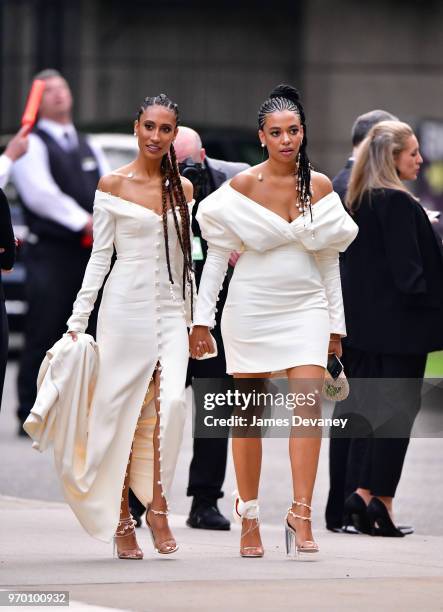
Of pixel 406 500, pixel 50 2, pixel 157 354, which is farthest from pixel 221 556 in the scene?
pixel 50 2

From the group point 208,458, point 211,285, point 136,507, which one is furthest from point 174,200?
point 136,507

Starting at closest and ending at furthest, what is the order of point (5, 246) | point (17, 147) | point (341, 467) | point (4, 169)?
point (5, 246) < point (341, 467) < point (4, 169) < point (17, 147)

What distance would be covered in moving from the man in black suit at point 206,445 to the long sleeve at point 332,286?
1112 millimetres

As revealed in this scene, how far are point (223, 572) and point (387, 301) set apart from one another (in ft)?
6.93

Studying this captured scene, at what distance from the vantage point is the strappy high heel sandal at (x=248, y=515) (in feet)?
23.9

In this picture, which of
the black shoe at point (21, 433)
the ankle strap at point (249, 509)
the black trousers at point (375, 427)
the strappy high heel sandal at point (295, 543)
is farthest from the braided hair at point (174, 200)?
the black shoe at point (21, 433)

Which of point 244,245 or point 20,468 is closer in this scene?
point 244,245

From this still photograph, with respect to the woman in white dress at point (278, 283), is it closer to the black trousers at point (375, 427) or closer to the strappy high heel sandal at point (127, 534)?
the strappy high heel sandal at point (127, 534)

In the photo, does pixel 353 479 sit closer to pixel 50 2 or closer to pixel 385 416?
pixel 385 416

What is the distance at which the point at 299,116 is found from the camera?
7344 mm

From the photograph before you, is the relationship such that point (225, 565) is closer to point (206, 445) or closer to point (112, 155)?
point (206, 445)

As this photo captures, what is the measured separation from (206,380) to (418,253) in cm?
114

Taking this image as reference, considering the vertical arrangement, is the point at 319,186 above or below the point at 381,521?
above

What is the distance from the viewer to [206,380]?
8.59 m
